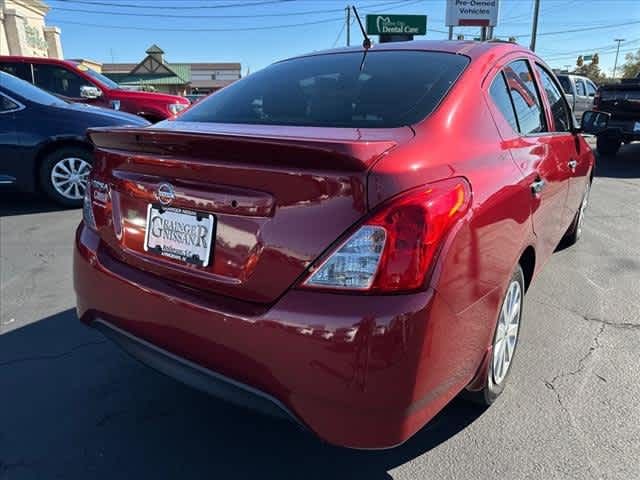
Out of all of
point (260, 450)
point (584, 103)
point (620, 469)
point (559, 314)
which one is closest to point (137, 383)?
point (260, 450)

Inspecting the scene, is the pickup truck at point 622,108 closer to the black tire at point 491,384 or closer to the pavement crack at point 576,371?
the pavement crack at point 576,371

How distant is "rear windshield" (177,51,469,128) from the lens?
2.13 metres

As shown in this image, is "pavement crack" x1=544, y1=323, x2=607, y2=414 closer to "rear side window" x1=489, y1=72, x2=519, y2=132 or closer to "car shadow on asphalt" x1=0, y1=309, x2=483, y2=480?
"car shadow on asphalt" x1=0, y1=309, x2=483, y2=480

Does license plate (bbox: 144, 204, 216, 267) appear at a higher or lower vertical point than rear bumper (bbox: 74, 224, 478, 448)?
higher

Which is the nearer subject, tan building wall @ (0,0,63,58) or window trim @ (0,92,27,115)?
window trim @ (0,92,27,115)

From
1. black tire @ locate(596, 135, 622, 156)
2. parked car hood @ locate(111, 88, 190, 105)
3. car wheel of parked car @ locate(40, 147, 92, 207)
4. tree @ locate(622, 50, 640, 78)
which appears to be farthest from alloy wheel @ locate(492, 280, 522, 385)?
tree @ locate(622, 50, 640, 78)

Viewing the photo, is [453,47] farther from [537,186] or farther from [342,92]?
[537,186]

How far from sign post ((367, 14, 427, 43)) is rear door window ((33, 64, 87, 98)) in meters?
17.1

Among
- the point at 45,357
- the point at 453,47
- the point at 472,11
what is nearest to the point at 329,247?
the point at 453,47

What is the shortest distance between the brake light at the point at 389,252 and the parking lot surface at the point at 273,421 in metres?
0.93

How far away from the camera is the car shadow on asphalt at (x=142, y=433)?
6.73 ft

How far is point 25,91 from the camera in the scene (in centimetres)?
584

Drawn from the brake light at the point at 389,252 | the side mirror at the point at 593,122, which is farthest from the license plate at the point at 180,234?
the side mirror at the point at 593,122

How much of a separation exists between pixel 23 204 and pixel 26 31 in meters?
31.3
